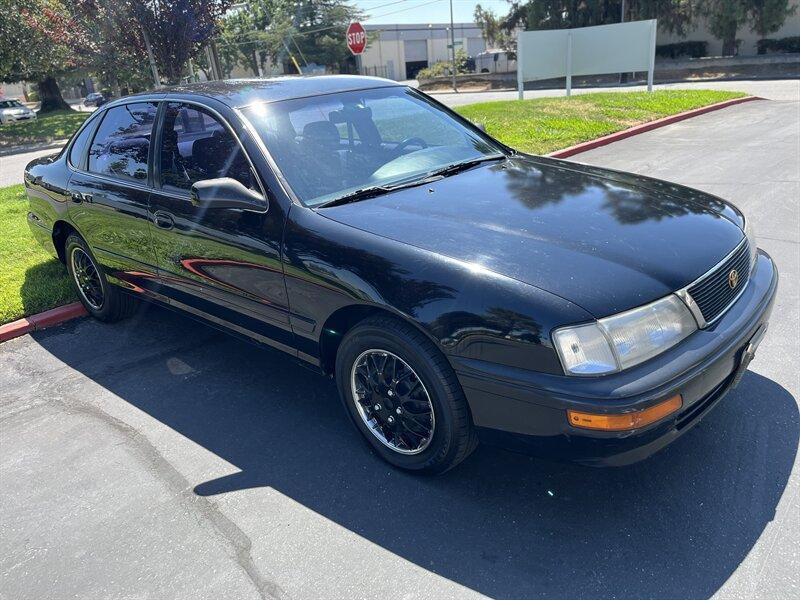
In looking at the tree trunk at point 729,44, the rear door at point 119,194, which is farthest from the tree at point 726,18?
the rear door at point 119,194

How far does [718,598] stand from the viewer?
2.23 meters

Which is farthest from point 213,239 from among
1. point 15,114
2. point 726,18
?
point 726,18

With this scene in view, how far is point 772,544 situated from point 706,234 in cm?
134

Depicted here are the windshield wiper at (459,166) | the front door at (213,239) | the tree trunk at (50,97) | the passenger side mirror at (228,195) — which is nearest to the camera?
the passenger side mirror at (228,195)

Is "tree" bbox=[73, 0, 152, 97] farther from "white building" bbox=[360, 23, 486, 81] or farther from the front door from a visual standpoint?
"white building" bbox=[360, 23, 486, 81]

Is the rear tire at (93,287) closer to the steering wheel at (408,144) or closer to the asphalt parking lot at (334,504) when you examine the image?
the asphalt parking lot at (334,504)

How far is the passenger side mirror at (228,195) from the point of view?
315cm

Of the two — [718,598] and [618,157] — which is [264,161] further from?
[618,157]

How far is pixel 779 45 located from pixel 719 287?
3911cm

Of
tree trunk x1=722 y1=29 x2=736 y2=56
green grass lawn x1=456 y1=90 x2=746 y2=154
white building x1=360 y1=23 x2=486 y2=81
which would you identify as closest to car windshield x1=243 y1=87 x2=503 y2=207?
green grass lawn x1=456 y1=90 x2=746 y2=154

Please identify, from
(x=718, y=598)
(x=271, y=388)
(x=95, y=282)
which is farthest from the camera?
(x=95, y=282)

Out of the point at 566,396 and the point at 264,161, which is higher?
the point at 264,161

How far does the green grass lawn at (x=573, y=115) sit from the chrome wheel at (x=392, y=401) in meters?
7.59

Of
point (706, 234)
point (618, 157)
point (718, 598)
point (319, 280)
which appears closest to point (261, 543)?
point (319, 280)
